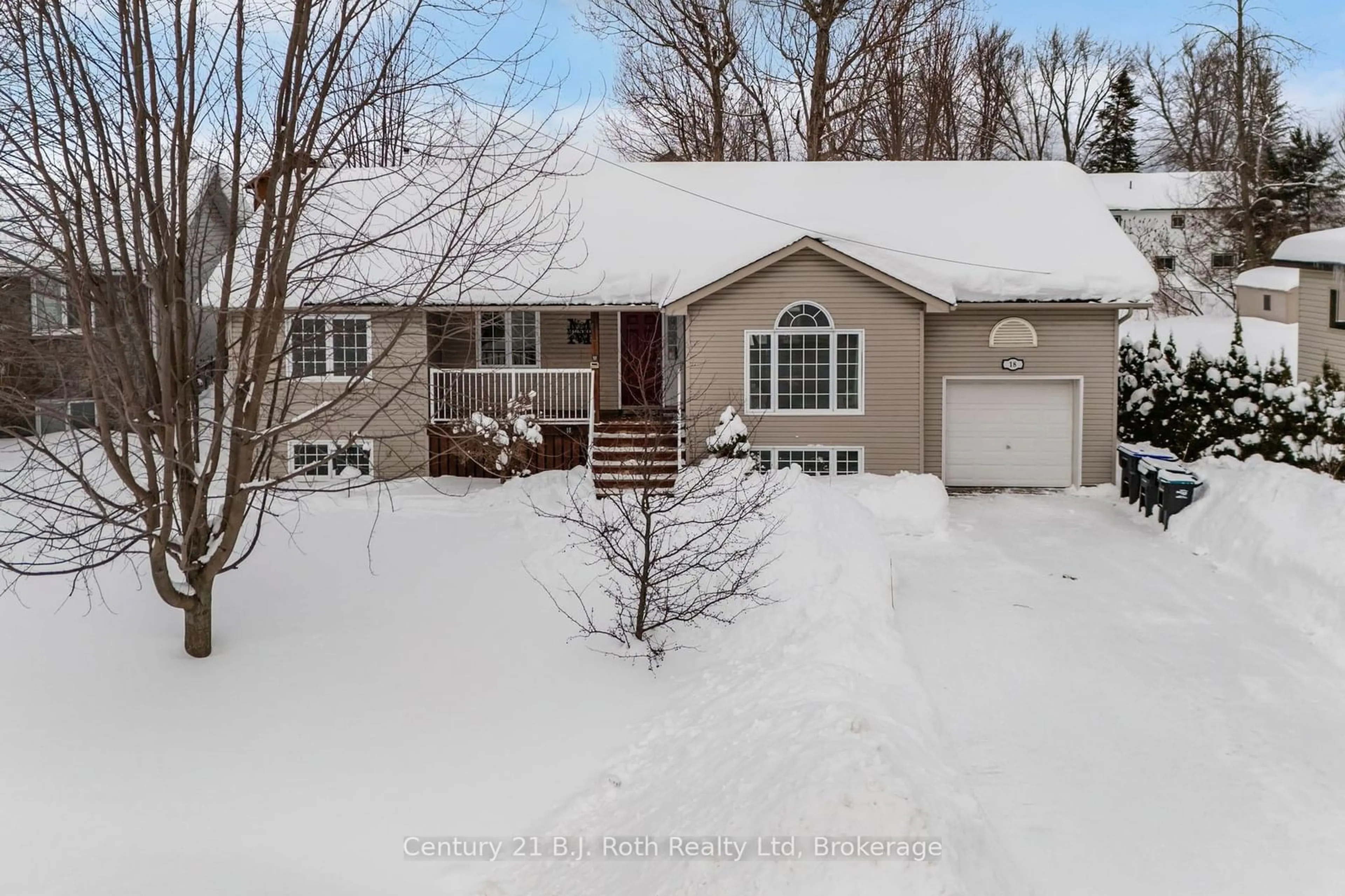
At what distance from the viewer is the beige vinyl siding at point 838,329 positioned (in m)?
18.1

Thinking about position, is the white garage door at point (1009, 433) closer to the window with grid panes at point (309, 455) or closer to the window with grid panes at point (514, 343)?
the window with grid panes at point (514, 343)

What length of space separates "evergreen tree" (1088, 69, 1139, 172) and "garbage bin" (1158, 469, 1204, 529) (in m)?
39.6

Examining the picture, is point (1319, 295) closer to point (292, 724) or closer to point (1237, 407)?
point (1237, 407)

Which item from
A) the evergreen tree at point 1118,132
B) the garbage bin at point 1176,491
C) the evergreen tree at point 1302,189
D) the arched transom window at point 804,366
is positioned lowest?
the garbage bin at point 1176,491

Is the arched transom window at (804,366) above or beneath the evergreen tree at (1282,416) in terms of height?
above

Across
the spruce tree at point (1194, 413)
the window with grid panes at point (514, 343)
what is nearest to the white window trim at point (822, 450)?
the window with grid panes at point (514, 343)

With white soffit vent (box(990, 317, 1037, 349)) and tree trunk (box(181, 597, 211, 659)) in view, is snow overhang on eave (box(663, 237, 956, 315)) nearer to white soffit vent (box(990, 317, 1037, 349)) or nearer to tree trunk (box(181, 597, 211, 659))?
white soffit vent (box(990, 317, 1037, 349))

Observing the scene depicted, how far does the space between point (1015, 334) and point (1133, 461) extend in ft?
9.75

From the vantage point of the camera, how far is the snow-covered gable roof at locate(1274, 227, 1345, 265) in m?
20.0

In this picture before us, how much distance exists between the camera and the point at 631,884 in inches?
250

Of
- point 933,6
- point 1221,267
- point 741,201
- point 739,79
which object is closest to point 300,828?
point 741,201

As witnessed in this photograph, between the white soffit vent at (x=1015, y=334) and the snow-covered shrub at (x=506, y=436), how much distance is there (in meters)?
8.20

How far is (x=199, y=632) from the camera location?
896cm

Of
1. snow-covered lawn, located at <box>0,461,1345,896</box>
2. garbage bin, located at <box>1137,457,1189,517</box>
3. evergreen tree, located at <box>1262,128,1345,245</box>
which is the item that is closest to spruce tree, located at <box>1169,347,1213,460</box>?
garbage bin, located at <box>1137,457,1189,517</box>
